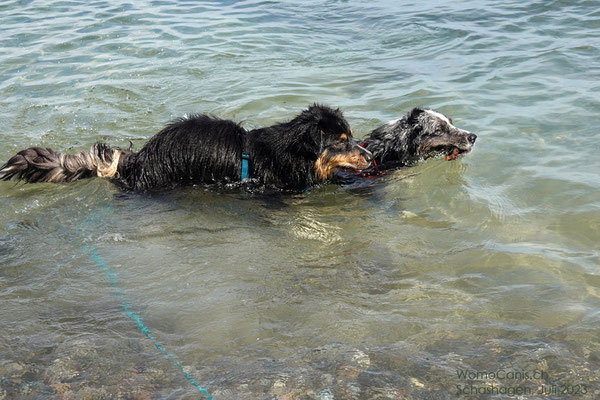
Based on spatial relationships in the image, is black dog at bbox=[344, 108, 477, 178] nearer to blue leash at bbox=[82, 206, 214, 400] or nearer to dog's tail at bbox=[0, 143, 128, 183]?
dog's tail at bbox=[0, 143, 128, 183]

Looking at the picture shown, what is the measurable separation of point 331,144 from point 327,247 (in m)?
1.50

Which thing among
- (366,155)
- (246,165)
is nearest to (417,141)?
(366,155)

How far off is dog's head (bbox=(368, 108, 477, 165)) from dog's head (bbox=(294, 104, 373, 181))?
2.04 ft

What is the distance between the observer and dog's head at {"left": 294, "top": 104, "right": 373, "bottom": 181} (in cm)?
598

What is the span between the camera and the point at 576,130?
7035 mm

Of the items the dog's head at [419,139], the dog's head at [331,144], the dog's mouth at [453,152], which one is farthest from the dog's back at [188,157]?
the dog's mouth at [453,152]

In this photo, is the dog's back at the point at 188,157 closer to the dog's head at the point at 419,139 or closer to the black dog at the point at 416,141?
the black dog at the point at 416,141

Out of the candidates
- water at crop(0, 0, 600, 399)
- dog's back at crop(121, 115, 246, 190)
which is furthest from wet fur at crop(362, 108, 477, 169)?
dog's back at crop(121, 115, 246, 190)

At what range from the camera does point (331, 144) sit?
6066 millimetres

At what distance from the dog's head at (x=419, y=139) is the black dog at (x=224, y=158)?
0.67m

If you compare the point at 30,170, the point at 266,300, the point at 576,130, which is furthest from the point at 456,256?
the point at 30,170

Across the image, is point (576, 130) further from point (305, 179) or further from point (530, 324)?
point (530, 324)

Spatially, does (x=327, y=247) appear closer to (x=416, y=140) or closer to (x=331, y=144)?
(x=331, y=144)

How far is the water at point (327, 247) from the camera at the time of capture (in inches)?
130
